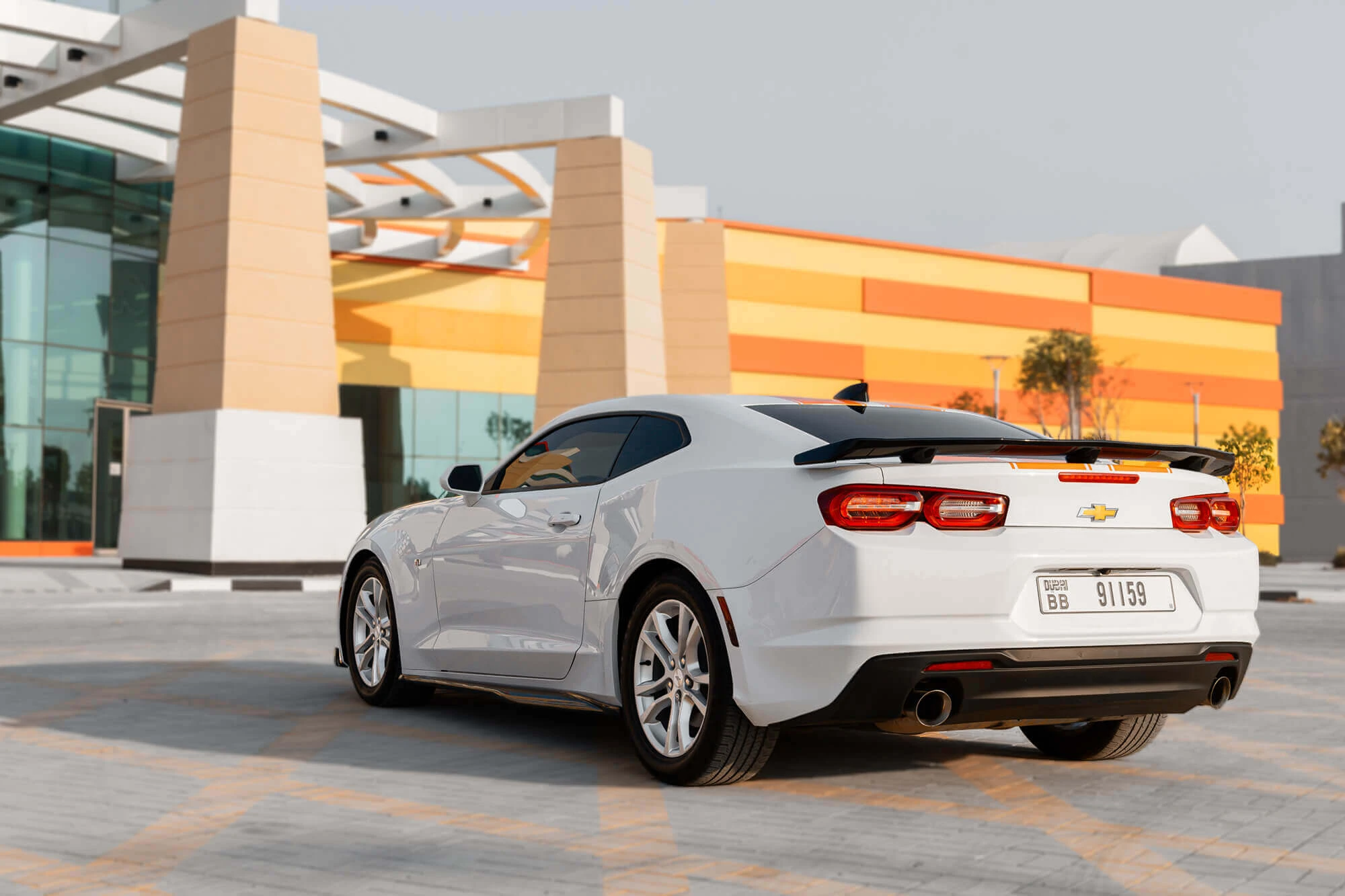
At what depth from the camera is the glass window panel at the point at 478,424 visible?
42188mm

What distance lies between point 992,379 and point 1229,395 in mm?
12482

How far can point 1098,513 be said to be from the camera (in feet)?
17.7

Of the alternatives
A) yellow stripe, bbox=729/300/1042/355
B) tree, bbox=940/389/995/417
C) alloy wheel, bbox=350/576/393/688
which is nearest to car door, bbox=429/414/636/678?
alloy wheel, bbox=350/576/393/688

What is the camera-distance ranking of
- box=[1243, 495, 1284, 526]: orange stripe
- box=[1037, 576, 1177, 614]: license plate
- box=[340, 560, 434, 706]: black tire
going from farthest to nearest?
box=[1243, 495, 1284, 526]: orange stripe → box=[340, 560, 434, 706]: black tire → box=[1037, 576, 1177, 614]: license plate

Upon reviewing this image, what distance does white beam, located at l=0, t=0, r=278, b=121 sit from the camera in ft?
81.7

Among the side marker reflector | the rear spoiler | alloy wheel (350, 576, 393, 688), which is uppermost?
the rear spoiler

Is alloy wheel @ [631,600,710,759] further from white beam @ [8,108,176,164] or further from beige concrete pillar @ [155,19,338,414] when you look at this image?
white beam @ [8,108,176,164]

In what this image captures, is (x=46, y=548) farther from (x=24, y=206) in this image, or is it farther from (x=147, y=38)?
(x=147, y=38)

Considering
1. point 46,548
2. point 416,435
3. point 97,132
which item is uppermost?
point 97,132

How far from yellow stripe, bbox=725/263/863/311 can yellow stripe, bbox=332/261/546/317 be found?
690 centimetres

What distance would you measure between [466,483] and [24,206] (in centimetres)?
2855

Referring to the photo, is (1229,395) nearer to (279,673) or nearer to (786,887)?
(279,673)

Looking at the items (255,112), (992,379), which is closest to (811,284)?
(992,379)

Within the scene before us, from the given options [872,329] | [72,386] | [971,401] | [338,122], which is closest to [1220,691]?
[338,122]
